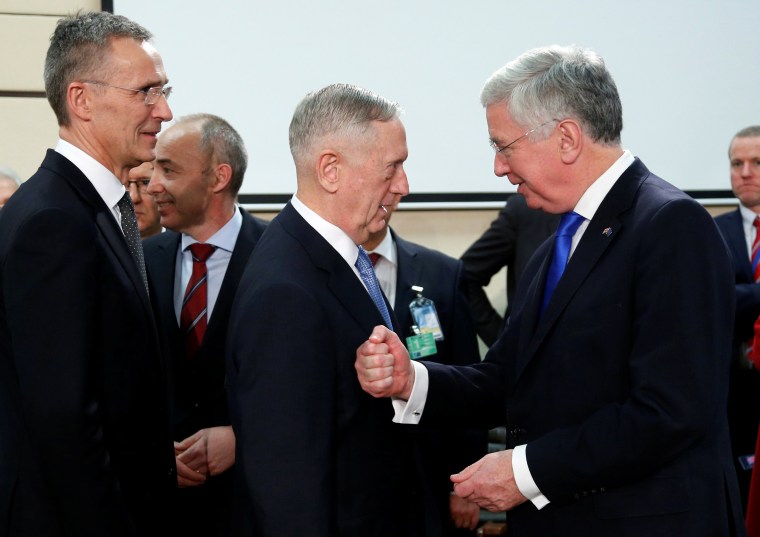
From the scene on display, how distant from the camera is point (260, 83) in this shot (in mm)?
4176

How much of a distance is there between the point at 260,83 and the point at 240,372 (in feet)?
8.96

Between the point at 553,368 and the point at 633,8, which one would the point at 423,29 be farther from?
the point at 553,368

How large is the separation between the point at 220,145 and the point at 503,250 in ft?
4.92

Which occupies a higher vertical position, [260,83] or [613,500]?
[260,83]

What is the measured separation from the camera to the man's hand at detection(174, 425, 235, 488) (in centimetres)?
245

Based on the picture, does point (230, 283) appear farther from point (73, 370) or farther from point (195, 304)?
point (73, 370)

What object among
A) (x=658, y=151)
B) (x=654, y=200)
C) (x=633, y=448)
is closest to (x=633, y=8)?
(x=658, y=151)

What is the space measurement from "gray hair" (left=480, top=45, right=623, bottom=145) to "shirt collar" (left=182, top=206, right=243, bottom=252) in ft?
4.04

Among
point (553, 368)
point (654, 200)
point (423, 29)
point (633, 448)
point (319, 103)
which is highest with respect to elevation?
point (423, 29)

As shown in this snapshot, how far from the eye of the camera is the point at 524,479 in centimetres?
180

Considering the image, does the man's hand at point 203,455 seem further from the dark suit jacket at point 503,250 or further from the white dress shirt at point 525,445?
the dark suit jacket at point 503,250

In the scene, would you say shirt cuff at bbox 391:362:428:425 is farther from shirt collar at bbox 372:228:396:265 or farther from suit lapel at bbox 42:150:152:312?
shirt collar at bbox 372:228:396:265

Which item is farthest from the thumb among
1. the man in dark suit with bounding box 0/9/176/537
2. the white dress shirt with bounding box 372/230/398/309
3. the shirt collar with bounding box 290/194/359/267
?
the white dress shirt with bounding box 372/230/398/309

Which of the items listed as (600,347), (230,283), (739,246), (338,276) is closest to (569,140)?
(600,347)
